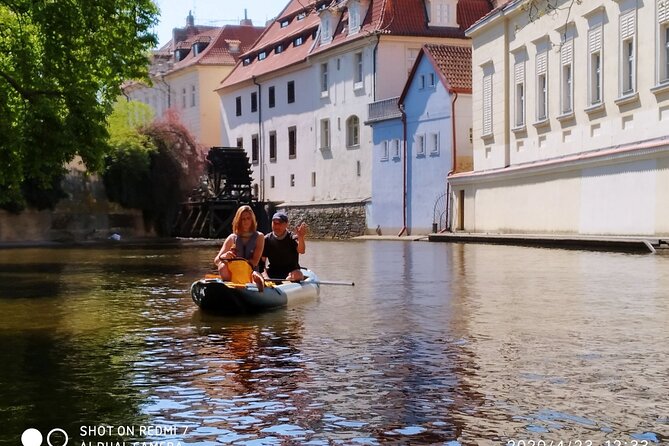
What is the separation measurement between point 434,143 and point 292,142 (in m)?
17.9

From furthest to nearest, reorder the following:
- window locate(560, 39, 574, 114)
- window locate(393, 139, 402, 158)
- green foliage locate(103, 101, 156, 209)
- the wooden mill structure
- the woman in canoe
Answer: the wooden mill structure
green foliage locate(103, 101, 156, 209)
window locate(393, 139, 402, 158)
window locate(560, 39, 574, 114)
the woman in canoe

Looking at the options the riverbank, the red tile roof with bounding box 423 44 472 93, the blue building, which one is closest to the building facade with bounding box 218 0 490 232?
the blue building

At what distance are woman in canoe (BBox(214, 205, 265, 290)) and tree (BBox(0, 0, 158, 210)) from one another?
38.6 ft

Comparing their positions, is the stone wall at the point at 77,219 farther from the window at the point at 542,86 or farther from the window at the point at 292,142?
the window at the point at 542,86

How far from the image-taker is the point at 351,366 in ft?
32.6

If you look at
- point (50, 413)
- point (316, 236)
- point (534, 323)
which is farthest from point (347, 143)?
point (50, 413)

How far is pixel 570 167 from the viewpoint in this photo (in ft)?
121

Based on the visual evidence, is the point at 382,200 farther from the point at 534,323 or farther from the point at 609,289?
the point at 534,323

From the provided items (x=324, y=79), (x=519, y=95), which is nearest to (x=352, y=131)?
(x=324, y=79)

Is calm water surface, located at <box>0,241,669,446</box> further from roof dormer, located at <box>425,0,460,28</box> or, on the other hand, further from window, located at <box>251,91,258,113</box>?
window, located at <box>251,91,258,113</box>

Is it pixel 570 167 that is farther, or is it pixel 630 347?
pixel 570 167

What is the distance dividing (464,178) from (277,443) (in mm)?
40243

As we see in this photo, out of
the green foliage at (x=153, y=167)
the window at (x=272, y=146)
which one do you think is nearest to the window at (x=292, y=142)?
the window at (x=272, y=146)

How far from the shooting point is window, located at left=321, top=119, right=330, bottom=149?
62.2 m
